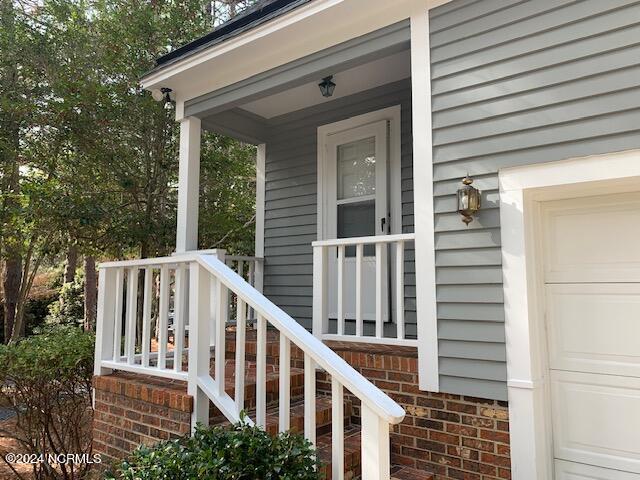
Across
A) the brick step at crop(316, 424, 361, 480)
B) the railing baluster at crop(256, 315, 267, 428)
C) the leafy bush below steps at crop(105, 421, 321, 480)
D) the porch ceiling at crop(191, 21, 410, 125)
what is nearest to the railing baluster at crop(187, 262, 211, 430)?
the railing baluster at crop(256, 315, 267, 428)

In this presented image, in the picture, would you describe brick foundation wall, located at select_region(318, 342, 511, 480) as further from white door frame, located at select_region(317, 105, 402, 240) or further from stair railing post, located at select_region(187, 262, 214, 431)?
white door frame, located at select_region(317, 105, 402, 240)

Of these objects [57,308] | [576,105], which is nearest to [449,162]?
[576,105]

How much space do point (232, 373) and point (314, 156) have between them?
8.98ft

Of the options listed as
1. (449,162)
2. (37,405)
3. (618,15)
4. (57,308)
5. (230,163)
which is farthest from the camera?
(57,308)

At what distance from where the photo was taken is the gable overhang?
3311mm

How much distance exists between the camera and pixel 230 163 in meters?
6.74

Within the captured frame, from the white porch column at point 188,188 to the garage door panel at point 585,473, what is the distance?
11.5ft

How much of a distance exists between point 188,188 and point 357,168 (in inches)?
70.2

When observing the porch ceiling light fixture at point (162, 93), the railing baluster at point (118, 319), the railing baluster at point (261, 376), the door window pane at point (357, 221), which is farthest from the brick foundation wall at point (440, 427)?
the porch ceiling light fixture at point (162, 93)

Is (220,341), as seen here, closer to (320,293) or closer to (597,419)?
(320,293)

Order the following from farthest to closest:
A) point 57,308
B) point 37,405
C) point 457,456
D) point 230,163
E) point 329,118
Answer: point 57,308 → point 230,163 → point 329,118 → point 37,405 → point 457,456

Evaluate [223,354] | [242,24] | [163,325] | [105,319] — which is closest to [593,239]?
[223,354]

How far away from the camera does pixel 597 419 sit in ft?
8.59

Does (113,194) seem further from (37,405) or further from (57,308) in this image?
(57,308)
